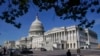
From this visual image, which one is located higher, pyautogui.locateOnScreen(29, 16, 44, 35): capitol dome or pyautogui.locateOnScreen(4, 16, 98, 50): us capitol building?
pyautogui.locateOnScreen(29, 16, 44, 35): capitol dome

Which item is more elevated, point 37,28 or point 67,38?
point 37,28

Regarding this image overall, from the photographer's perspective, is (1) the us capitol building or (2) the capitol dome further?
(2) the capitol dome

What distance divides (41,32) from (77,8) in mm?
151514

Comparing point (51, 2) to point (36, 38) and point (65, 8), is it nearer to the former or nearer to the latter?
point (65, 8)

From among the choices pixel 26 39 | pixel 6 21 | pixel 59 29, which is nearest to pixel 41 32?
pixel 26 39

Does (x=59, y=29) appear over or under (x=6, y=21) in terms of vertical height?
over

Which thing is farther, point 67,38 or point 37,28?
point 37,28

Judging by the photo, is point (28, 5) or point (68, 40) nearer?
point (28, 5)

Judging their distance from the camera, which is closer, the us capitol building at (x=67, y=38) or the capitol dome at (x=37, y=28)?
the us capitol building at (x=67, y=38)

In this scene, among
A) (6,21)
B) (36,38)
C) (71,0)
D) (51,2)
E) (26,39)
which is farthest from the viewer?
(26,39)

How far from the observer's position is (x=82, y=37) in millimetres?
132375

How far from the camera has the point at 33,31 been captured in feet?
546

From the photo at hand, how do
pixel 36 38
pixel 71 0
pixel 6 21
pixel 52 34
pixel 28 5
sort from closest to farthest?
pixel 71 0
pixel 28 5
pixel 6 21
pixel 52 34
pixel 36 38

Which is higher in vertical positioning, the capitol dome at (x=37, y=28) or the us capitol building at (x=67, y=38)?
the capitol dome at (x=37, y=28)
